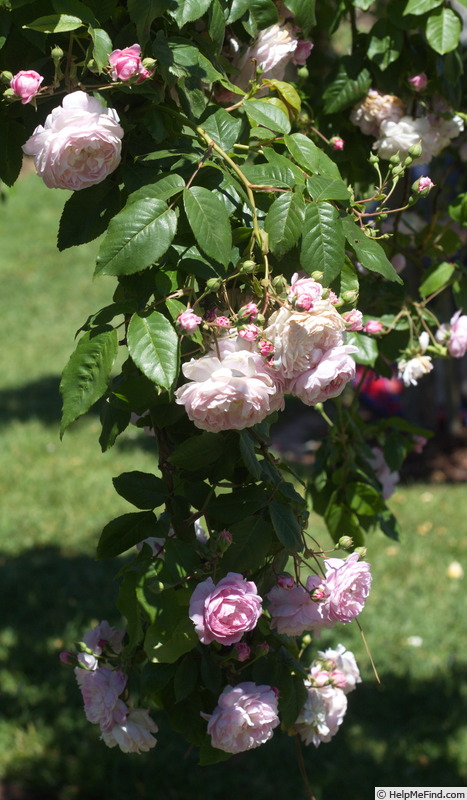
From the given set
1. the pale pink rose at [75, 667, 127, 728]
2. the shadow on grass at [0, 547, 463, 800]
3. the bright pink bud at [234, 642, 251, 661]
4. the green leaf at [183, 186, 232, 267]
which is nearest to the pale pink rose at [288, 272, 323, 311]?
the green leaf at [183, 186, 232, 267]

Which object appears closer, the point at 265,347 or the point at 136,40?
the point at 265,347

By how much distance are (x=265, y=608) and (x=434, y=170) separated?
1861 millimetres

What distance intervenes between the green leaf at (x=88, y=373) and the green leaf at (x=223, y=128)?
0.38 meters

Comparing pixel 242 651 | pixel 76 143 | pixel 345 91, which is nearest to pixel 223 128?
pixel 76 143

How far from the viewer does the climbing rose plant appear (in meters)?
1.20

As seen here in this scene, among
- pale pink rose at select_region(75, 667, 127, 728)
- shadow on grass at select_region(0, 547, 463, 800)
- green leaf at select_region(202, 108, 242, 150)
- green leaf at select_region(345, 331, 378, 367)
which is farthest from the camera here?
shadow on grass at select_region(0, 547, 463, 800)

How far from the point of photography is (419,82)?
1916mm

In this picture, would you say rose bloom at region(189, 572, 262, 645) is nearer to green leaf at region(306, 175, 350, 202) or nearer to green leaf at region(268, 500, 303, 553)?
green leaf at region(268, 500, 303, 553)

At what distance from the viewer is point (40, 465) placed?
17.7 feet

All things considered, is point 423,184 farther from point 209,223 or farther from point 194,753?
point 194,753

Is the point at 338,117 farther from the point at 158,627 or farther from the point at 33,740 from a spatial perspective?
the point at 33,740

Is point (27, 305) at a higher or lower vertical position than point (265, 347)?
lower

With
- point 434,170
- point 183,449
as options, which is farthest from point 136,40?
point 434,170

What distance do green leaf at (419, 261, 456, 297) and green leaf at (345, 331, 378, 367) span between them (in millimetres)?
201
